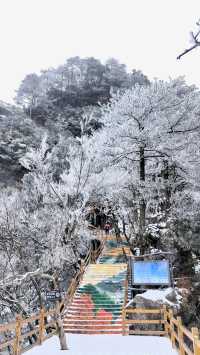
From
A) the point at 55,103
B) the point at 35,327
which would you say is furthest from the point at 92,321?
the point at 55,103

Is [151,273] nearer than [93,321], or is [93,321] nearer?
[93,321]

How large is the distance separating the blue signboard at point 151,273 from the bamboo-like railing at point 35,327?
3247 mm

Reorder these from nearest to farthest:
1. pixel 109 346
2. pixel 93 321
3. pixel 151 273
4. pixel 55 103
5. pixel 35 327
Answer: pixel 109 346
pixel 35 327
pixel 93 321
pixel 151 273
pixel 55 103

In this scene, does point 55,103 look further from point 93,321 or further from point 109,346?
point 109,346

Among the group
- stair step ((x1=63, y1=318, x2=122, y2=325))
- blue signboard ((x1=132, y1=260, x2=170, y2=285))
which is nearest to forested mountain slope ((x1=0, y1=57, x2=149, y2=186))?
stair step ((x1=63, y1=318, x2=122, y2=325))

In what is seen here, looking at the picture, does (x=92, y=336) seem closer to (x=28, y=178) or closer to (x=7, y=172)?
(x=28, y=178)

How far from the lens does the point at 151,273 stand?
1271cm

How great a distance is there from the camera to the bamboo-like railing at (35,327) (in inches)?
306

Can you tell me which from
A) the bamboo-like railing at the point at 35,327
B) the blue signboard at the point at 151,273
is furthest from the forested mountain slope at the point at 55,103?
the blue signboard at the point at 151,273

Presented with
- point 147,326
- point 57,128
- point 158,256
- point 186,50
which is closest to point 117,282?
point 158,256

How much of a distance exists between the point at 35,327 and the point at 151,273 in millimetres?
5042

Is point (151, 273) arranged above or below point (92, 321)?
above

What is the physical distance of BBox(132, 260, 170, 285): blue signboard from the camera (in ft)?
41.0

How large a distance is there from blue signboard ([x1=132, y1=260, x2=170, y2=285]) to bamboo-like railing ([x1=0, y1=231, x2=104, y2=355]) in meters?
3.25
